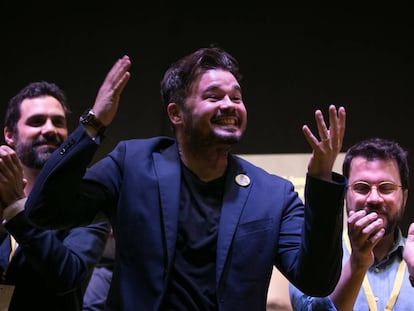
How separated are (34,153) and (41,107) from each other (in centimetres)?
24

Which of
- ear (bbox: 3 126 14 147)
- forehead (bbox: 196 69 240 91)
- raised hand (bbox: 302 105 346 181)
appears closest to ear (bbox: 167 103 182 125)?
forehead (bbox: 196 69 240 91)

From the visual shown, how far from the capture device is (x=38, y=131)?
8.94 feet

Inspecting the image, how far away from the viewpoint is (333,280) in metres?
1.79

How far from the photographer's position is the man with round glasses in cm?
215

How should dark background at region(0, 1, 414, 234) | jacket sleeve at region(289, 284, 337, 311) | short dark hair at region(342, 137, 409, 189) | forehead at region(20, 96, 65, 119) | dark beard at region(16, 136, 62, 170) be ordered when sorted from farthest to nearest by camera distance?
dark background at region(0, 1, 414, 234)
forehead at region(20, 96, 65, 119)
dark beard at region(16, 136, 62, 170)
short dark hair at region(342, 137, 409, 189)
jacket sleeve at region(289, 284, 337, 311)

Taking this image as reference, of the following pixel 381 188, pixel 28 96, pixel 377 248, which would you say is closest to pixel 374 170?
pixel 381 188

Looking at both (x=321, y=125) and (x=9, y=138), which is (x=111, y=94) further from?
(x=9, y=138)

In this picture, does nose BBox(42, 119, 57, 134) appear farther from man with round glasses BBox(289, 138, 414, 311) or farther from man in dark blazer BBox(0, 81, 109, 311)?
man with round glasses BBox(289, 138, 414, 311)

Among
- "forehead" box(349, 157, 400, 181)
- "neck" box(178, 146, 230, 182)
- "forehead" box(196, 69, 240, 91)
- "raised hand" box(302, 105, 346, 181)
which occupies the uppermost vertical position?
"forehead" box(196, 69, 240, 91)

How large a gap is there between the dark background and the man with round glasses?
2.82 feet

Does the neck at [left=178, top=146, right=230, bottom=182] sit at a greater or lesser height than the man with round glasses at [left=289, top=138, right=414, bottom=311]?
greater

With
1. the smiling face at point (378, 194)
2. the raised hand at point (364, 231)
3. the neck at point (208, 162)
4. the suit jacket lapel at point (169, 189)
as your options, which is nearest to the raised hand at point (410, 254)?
the raised hand at point (364, 231)

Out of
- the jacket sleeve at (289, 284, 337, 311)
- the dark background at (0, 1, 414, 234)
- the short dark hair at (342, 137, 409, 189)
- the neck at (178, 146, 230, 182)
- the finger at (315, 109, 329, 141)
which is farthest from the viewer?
the dark background at (0, 1, 414, 234)

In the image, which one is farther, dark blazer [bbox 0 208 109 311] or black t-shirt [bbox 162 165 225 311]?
dark blazer [bbox 0 208 109 311]
